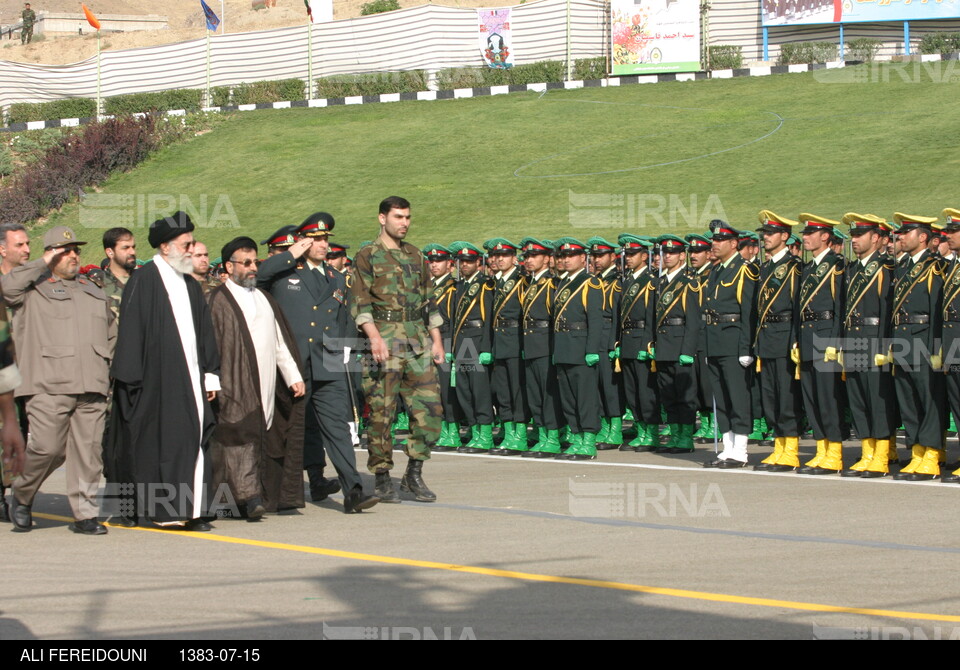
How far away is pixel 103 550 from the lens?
811cm

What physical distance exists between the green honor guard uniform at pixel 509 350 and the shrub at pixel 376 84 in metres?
30.6

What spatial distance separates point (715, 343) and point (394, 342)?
415cm

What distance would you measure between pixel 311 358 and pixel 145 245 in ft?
79.0

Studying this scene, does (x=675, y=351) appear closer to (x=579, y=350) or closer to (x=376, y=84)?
(x=579, y=350)

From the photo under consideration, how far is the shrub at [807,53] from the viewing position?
41.6 metres

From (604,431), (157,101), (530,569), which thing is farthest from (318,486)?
(157,101)

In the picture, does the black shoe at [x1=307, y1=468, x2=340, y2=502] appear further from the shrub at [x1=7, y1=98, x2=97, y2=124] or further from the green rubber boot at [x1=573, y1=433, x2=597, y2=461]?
the shrub at [x1=7, y1=98, x2=97, y2=124]

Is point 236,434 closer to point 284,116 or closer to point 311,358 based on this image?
point 311,358

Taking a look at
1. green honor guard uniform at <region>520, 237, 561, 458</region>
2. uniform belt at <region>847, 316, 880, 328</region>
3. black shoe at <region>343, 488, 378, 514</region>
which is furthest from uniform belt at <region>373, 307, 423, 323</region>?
green honor guard uniform at <region>520, 237, 561, 458</region>

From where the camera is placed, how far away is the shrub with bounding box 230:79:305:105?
4522 centimetres

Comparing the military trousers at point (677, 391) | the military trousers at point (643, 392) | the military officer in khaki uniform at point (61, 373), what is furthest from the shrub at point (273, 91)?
the military officer in khaki uniform at point (61, 373)

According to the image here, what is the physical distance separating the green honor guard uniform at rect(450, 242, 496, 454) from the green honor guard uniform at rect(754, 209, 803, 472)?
137 inches

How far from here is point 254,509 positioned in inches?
363

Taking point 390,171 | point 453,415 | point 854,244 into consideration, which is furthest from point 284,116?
point 854,244
